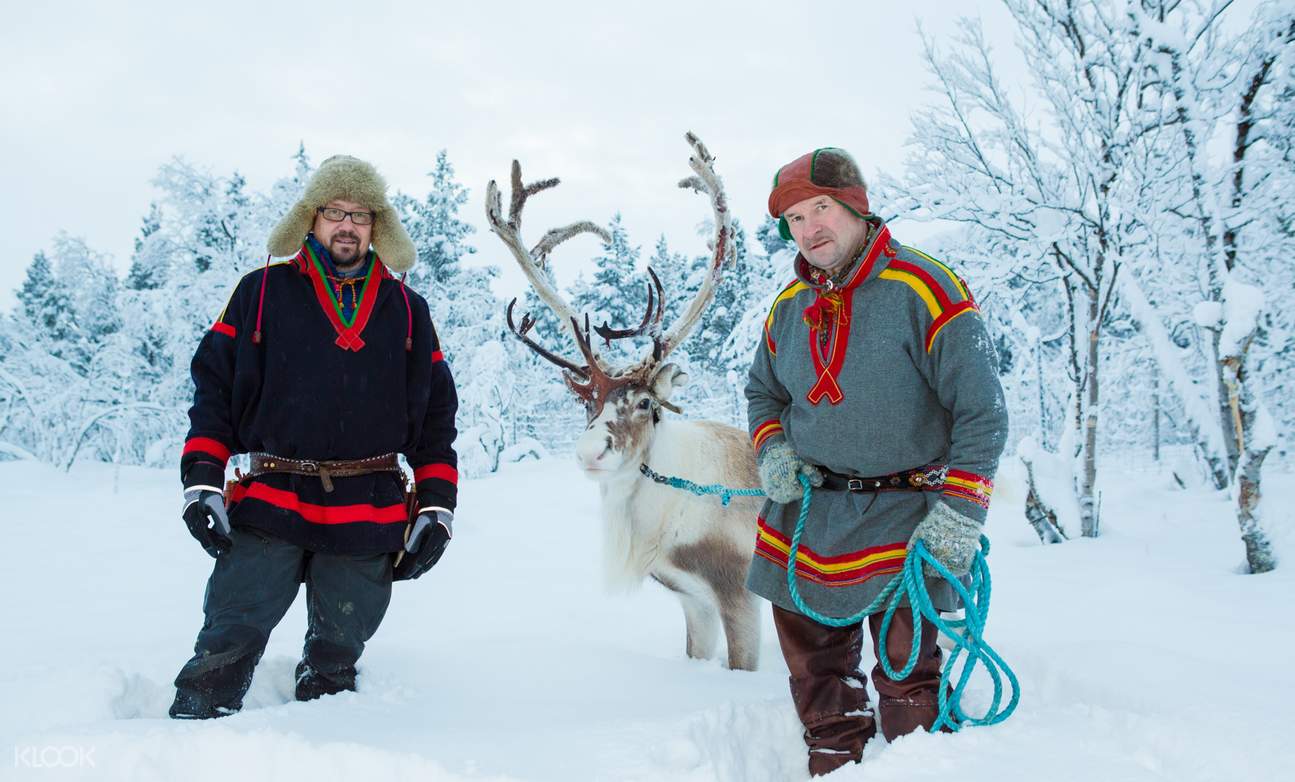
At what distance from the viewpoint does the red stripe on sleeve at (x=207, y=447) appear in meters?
2.56

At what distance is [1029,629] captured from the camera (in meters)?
3.63

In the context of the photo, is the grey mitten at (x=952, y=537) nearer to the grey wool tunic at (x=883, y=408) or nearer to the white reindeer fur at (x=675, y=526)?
the grey wool tunic at (x=883, y=408)

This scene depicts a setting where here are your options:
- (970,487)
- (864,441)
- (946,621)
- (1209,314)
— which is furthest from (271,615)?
(1209,314)

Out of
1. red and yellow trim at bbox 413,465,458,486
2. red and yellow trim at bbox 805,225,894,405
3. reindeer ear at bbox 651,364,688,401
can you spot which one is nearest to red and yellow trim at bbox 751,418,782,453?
red and yellow trim at bbox 805,225,894,405

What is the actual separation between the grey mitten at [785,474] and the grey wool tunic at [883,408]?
36mm

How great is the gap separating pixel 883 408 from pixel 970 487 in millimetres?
339

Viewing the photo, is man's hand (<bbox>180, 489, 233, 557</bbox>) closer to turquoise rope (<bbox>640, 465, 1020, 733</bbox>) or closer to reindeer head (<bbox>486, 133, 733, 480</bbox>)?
reindeer head (<bbox>486, 133, 733, 480</bbox>)

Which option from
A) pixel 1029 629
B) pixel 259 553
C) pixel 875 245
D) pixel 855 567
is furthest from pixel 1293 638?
pixel 259 553

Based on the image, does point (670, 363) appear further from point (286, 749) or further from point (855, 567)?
point (286, 749)

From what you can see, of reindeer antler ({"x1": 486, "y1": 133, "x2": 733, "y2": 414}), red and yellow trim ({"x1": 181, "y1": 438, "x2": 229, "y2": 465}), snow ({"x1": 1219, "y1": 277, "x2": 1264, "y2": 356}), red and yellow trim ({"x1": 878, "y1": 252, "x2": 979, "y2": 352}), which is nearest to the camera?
red and yellow trim ({"x1": 878, "y1": 252, "x2": 979, "y2": 352})

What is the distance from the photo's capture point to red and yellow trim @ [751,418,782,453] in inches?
103

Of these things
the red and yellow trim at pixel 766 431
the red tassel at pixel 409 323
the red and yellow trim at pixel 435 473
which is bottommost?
the red and yellow trim at pixel 435 473

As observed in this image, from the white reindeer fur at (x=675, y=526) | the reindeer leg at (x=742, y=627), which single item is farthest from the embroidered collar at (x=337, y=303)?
the reindeer leg at (x=742, y=627)

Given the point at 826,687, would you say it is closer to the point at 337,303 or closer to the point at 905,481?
the point at 905,481
